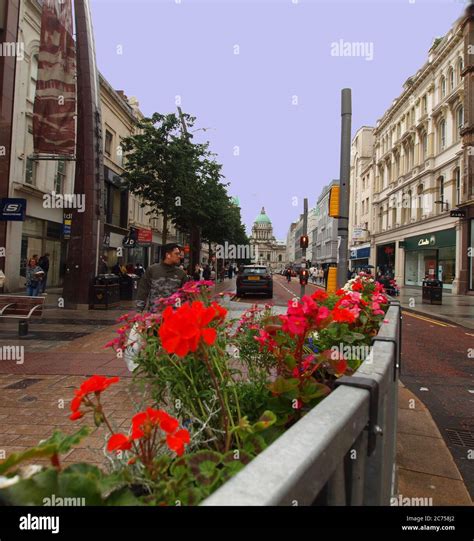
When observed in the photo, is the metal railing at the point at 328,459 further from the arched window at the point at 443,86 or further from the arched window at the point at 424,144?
the arched window at the point at 424,144

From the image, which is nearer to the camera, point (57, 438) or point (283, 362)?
point (57, 438)

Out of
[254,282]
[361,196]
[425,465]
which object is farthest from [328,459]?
[361,196]

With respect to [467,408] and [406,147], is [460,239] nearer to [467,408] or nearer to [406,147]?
[406,147]

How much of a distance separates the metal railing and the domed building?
462ft

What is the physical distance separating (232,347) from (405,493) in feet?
4.96

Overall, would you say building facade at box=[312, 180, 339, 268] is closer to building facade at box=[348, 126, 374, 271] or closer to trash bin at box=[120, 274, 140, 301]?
building facade at box=[348, 126, 374, 271]

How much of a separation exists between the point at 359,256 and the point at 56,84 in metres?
39.1

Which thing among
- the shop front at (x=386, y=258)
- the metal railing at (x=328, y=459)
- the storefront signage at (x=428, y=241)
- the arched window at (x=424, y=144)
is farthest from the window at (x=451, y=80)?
the metal railing at (x=328, y=459)

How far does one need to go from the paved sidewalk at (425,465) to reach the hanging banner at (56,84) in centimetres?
1329

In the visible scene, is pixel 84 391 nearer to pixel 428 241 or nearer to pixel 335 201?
pixel 335 201

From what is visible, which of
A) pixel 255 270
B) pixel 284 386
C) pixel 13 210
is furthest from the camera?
pixel 255 270

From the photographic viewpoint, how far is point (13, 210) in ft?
50.6
